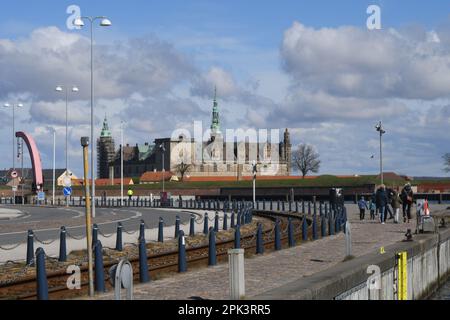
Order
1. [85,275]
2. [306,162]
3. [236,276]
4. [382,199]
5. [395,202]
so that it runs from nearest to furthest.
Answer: [236,276] → [85,275] → [382,199] → [395,202] → [306,162]

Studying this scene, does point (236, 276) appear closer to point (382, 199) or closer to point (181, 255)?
point (181, 255)

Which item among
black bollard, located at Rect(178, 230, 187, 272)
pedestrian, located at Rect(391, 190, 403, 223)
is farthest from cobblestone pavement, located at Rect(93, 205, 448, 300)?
pedestrian, located at Rect(391, 190, 403, 223)

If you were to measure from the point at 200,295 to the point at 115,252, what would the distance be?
40.6 ft

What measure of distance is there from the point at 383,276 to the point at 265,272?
9.75 ft

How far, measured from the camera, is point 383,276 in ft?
52.9

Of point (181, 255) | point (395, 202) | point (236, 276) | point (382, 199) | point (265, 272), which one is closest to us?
point (236, 276)

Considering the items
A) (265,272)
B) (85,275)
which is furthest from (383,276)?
(85,275)

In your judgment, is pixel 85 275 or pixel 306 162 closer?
pixel 85 275

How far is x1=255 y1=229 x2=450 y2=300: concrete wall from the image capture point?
38.1ft

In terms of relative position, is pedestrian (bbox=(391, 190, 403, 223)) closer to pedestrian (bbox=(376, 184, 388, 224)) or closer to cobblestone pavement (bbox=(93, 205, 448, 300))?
pedestrian (bbox=(376, 184, 388, 224))

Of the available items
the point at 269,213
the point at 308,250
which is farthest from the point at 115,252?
the point at 269,213
